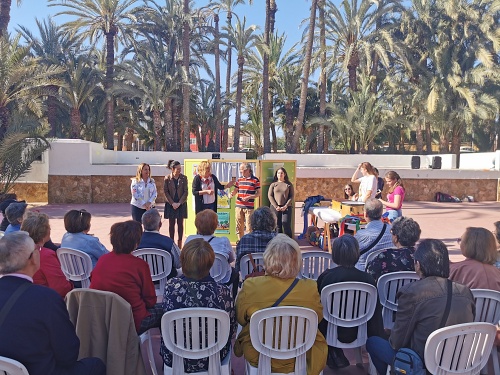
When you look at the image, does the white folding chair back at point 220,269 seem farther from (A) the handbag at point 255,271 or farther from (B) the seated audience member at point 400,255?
(B) the seated audience member at point 400,255

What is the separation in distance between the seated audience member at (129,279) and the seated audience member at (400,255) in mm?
1811

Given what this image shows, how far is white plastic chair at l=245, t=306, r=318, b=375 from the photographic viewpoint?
8.53 ft

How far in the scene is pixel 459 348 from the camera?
251 cm

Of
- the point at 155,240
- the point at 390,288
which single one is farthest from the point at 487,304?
the point at 155,240

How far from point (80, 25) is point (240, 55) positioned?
29.9 feet

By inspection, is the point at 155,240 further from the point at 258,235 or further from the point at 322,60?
the point at 322,60

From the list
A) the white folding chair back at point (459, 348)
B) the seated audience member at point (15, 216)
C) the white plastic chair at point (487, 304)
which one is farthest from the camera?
the seated audience member at point (15, 216)

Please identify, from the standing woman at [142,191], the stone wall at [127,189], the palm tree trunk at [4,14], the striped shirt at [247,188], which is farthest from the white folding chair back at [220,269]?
the palm tree trunk at [4,14]

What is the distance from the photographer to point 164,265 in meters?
4.32

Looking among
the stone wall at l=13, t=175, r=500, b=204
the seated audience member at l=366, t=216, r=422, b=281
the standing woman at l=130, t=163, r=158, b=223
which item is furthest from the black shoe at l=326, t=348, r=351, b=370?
the stone wall at l=13, t=175, r=500, b=204

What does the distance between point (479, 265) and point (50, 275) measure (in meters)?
3.20

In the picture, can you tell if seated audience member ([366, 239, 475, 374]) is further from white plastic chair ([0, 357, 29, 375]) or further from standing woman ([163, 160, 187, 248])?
standing woman ([163, 160, 187, 248])

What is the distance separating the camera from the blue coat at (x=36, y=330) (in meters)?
2.11

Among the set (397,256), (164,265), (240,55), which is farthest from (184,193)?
(240,55)
